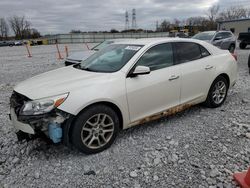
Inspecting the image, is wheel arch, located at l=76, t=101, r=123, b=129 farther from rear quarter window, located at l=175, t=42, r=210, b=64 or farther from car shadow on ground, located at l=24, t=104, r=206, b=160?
rear quarter window, located at l=175, t=42, r=210, b=64

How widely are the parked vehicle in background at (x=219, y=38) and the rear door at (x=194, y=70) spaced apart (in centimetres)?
909

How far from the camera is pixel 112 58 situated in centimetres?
400

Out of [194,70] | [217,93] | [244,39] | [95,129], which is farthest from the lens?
[244,39]

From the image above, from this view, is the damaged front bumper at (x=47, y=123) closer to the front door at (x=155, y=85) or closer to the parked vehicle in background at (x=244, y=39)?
the front door at (x=155, y=85)

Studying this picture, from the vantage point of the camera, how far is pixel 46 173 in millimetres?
2934

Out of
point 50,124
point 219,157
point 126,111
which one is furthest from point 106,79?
point 219,157

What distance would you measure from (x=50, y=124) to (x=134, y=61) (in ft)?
5.07

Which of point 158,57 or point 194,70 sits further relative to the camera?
point 194,70

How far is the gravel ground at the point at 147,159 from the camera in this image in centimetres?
277

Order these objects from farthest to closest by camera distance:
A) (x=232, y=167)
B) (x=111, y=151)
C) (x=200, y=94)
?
(x=200, y=94) → (x=111, y=151) → (x=232, y=167)

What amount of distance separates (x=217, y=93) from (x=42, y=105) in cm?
354

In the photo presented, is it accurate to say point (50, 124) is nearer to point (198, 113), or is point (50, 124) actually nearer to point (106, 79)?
point (106, 79)

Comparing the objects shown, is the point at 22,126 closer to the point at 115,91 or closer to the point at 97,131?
the point at 97,131

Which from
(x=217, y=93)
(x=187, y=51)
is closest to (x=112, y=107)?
(x=187, y=51)
